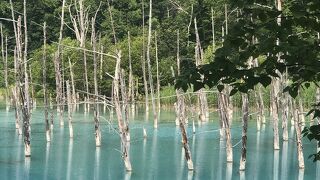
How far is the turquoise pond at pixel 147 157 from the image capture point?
14.5 meters

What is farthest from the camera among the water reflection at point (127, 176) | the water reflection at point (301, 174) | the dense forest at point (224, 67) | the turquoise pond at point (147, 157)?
the turquoise pond at point (147, 157)

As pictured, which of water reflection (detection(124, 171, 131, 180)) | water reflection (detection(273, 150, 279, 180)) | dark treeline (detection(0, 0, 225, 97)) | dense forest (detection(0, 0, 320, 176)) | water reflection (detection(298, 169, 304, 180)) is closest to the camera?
dense forest (detection(0, 0, 320, 176))

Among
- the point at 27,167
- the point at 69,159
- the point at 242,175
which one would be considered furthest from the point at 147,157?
the point at 242,175

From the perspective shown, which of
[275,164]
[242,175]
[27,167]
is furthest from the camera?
[275,164]

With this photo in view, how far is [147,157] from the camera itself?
57.1 feet

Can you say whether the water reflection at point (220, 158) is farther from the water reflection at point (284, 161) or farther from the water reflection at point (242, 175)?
the water reflection at point (284, 161)

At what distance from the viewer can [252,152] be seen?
60.4ft

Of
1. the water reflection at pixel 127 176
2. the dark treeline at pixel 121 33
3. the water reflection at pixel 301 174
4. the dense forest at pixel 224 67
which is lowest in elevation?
the water reflection at pixel 301 174

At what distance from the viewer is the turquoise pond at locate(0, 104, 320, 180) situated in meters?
14.5

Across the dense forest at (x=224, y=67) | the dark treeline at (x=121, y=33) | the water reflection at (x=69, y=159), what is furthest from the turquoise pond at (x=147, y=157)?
the dark treeline at (x=121, y=33)

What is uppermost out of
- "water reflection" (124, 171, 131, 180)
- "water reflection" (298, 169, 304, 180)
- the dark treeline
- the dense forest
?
the dark treeline

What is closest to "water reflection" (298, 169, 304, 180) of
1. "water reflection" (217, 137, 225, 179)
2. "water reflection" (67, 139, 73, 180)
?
"water reflection" (217, 137, 225, 179)

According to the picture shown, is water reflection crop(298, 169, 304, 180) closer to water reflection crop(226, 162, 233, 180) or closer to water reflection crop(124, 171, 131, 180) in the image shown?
water reflection crop(226, 162, 233, 180)

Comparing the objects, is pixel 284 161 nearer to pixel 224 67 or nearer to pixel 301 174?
pixel 301 174
